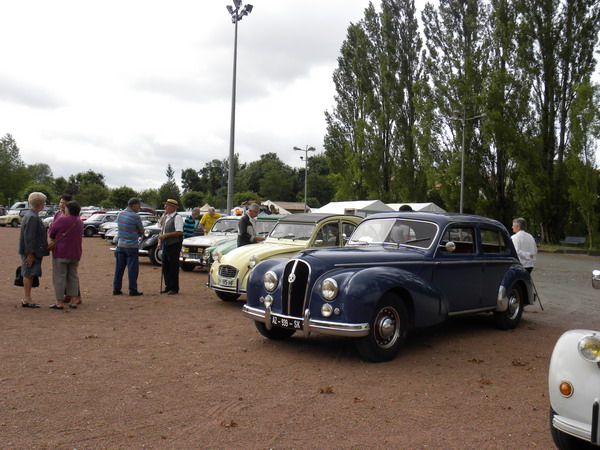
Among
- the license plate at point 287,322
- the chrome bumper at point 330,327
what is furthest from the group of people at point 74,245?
the chrome bumper at point 330,327

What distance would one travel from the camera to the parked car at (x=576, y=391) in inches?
131

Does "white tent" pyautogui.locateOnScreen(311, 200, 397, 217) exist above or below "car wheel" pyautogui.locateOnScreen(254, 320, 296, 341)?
above

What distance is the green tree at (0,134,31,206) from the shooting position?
79.5 metres

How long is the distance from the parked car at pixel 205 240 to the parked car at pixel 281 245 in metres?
4.10

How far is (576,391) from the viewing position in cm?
342

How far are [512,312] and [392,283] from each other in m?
3.28

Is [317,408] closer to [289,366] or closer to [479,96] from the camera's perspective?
[289,366]

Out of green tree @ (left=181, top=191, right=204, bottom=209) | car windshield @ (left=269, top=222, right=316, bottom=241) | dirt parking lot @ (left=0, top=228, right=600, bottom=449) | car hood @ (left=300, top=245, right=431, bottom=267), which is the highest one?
green tree @ (left=181, top=191, right=204, bottom=209)

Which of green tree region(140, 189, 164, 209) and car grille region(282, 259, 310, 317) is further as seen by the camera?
green tree region(140, 189, 164, 209)

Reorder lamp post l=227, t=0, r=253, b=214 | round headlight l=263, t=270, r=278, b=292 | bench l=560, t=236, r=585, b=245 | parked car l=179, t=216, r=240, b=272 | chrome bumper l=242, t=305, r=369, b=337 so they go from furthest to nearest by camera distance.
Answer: bench l=560, t=236, r=585, b=245 → lamp post l=227, t=0, r=253, b=214 → parked car l=179, t=216, r=240, b=272 → round headlight l=263, t=270, r=278, b=292 → chrome bumper l=242, t=305, r=369, b=337

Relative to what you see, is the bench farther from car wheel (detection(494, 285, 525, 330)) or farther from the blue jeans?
the blue jeans

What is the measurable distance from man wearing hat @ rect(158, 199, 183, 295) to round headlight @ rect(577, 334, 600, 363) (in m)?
8.59

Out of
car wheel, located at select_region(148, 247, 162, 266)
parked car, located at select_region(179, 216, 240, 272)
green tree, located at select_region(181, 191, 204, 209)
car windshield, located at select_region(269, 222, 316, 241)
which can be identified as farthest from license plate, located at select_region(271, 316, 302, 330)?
green tree, located at select_region(181, 191, 204, 209)

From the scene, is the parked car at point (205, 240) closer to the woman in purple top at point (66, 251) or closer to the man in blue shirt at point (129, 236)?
the man in blue shirt at point (129, 236)
